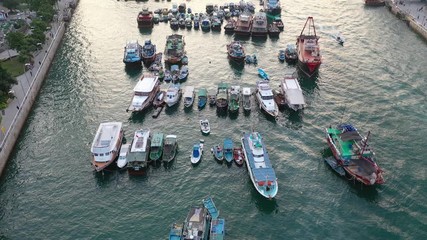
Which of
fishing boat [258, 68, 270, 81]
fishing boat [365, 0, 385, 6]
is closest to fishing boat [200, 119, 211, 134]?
fishing boat [258, 68, 270, 81]

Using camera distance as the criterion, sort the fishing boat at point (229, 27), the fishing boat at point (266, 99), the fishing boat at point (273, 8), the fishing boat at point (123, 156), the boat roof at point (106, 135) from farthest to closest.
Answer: the fishing boat at point (273, 8), the fishing boat at point (229, 27), the fishing boat at point (266, 99), the boat roof at point (106, 135), the fishing boat at point (123, 156)

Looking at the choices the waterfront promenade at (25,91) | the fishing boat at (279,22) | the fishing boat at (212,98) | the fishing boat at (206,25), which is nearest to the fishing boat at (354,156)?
the fishing boat at (212,98)

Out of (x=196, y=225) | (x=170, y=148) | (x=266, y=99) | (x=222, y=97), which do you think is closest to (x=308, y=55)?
(x=266, y=99)

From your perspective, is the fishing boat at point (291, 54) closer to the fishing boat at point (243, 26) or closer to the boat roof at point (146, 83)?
the fishing boat at point (243, 26)

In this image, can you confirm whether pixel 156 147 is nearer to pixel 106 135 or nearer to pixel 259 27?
pixel 106 135

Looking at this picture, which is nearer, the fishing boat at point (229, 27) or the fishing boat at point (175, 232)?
the fishing boat at point (175, 232)

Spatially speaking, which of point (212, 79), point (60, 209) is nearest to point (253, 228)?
point (60, 209)
